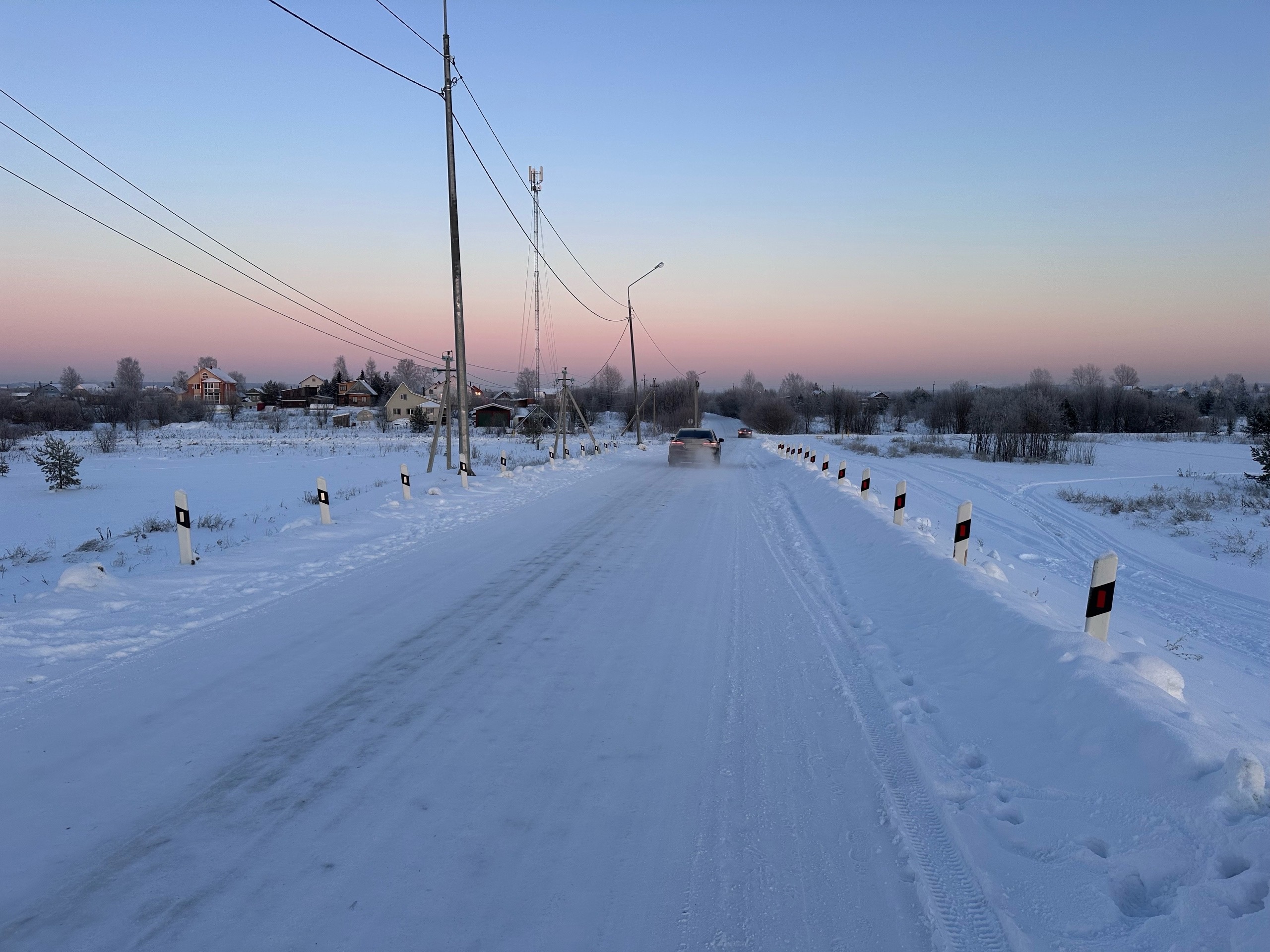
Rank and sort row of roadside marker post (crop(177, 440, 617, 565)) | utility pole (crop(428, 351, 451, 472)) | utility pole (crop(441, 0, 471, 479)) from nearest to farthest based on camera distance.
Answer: row of roadside marker post (crop(177, 440, 617, 565)) → utility pole (crop(441, 0, 471, 479)) → utility pole (crop(428, 351, 451, 472))

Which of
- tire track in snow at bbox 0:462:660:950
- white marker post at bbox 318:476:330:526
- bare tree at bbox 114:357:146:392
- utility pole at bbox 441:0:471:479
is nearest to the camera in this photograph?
tire track in snow at bbox 0:462:660:950

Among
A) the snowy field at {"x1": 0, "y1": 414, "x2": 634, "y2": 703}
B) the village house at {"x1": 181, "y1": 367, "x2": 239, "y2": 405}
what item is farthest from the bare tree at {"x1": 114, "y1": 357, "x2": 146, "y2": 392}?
the snowy field at {"x1": 0, "y1": 414, "x2": 634, "y2": 703}

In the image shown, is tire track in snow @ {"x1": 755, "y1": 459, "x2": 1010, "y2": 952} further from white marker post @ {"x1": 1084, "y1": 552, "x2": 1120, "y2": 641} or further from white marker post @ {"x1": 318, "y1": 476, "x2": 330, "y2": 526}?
white marker post @ {"x1": 318, "y1": 476, "x2": 330, "y2": 526}

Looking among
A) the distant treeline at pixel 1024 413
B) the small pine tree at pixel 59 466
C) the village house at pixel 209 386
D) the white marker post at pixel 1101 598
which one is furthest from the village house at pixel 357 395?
the white marker post at pixel 1101 598

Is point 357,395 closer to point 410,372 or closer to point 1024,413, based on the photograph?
point 410,372

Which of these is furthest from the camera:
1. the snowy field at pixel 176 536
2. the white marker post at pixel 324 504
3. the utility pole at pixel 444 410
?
the utility pole at pixel 444 410

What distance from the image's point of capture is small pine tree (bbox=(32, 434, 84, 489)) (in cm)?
2180

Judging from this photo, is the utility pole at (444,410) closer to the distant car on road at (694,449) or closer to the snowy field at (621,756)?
the distant car on road at (694,449)

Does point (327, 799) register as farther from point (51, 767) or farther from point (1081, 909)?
point (1081, 909)

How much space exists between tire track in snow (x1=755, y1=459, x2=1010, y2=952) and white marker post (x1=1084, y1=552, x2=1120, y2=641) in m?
1.92

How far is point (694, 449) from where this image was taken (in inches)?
1053

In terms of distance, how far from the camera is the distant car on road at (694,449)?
26703 mm

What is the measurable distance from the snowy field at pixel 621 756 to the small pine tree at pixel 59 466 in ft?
49.2

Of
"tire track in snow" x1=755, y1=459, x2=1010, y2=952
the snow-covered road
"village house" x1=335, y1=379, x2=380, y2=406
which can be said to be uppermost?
"village house" x1=335, y1=379, x2=380, y2=406
